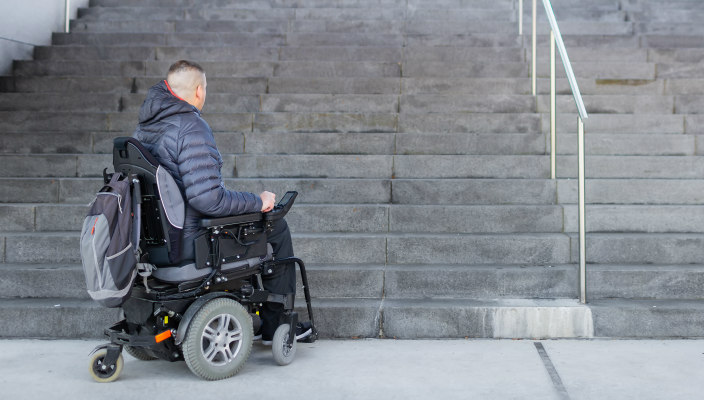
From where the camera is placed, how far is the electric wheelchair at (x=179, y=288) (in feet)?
11.7


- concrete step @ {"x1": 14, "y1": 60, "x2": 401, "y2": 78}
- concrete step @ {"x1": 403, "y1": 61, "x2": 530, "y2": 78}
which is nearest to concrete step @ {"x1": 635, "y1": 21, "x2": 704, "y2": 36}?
concrete step @ {"x1": 403, "y1": 61, "x2": 530, "y2": 78}

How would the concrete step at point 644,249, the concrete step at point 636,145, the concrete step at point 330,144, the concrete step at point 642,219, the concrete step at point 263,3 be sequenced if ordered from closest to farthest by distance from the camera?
the concrete step at point 644,249 → the concrete step at point 642,219 → the concrete step at point 636,145 → the concrete step at point 330,144 → the concrete step at point 263,3

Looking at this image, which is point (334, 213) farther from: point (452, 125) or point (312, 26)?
point (312, 26)

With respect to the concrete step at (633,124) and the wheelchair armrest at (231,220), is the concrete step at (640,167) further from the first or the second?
the wheelchair armrest at (231,220)

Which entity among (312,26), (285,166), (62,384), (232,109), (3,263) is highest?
(312,26)

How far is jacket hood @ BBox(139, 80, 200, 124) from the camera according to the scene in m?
3.67

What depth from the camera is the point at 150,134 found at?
12.2 feet

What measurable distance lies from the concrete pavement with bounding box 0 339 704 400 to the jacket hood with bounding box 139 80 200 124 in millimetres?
1286

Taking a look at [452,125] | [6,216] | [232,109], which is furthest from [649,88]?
[6,216]

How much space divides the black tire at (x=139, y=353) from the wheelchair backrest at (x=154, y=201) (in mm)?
575

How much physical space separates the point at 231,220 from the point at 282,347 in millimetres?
739

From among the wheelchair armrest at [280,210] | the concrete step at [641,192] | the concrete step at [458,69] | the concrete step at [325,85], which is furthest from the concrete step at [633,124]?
the wheelchair armrest at [280,210]

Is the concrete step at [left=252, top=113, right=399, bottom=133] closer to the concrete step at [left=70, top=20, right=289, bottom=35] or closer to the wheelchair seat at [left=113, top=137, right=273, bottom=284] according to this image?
the concrete step at [left=70, top=20, right=289, bottom=35]

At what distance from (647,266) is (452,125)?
208 cm
